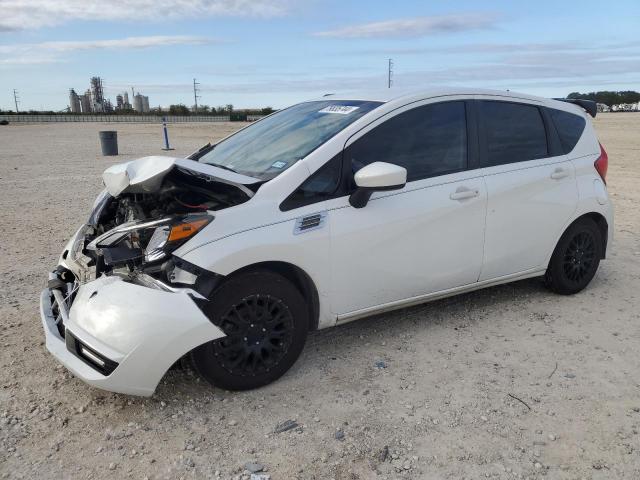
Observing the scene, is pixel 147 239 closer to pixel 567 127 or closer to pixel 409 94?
pixel 409 94

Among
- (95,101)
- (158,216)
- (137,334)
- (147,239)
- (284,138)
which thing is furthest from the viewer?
(95,101)

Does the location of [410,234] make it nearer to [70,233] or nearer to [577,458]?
[577,458]

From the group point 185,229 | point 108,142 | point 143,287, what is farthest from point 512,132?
point 108,142

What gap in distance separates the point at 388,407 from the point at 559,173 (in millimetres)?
2597

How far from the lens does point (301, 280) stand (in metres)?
3.62

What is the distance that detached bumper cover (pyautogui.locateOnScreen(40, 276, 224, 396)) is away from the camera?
9.82 ft

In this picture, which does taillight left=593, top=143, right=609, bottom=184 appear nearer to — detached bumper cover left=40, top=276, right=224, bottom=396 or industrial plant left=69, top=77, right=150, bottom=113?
detached bumper cover left=40, top=276, right=224, bottom=396

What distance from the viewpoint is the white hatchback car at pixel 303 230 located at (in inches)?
124

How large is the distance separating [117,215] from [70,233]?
375 cm

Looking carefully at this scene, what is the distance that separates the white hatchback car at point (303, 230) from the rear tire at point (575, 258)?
0.05m

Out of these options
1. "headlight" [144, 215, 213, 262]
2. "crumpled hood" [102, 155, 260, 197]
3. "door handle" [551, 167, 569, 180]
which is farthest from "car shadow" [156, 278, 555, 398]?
"crumpled hood" [102, 155, 260, 197]

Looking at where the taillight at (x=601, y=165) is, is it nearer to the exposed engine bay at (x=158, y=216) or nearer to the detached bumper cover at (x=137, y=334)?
the exposed engine bay at (x=158, y=216)

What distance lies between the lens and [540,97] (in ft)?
16.1

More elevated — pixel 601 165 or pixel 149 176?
pixel 149 176
